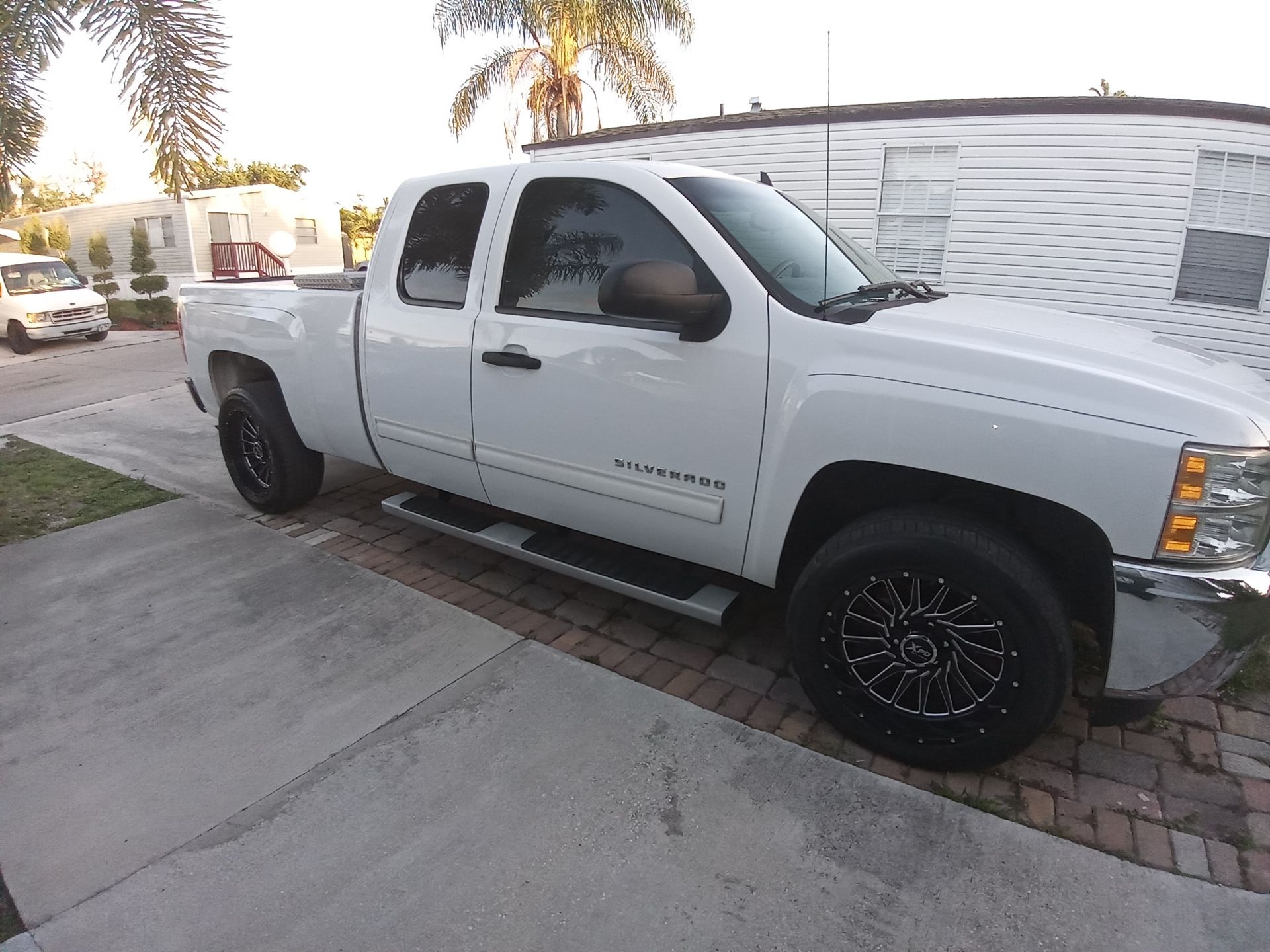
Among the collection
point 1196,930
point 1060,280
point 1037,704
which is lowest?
point 1196,930

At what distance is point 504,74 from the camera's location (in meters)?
18.6

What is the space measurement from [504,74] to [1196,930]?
20168mm

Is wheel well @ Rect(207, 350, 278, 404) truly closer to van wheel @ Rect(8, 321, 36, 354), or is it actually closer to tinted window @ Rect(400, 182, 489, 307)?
tinted window @ Rect(400, 182, 489, 307)

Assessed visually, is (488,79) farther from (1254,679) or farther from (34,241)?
(1254,679)

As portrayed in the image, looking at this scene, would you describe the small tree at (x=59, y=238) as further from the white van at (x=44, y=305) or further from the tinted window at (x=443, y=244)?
the tinted window at (x=443, y=244)

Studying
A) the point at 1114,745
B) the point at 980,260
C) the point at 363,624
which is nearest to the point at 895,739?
the point at 1114,745

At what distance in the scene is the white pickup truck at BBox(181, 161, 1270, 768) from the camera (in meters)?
2.25

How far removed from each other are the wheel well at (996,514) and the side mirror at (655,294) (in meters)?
0.72

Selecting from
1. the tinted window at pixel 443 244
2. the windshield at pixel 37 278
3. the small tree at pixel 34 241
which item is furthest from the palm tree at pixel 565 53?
the tinted window at pixel 443 244

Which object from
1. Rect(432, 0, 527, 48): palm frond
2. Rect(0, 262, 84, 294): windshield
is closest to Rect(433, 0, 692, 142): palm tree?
Rect(432, 0, 527, 48): palm frond

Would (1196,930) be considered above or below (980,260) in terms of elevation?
below

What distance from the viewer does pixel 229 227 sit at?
83.0ft

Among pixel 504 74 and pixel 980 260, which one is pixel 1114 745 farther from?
pixel 504 74

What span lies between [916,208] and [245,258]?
2110cm
